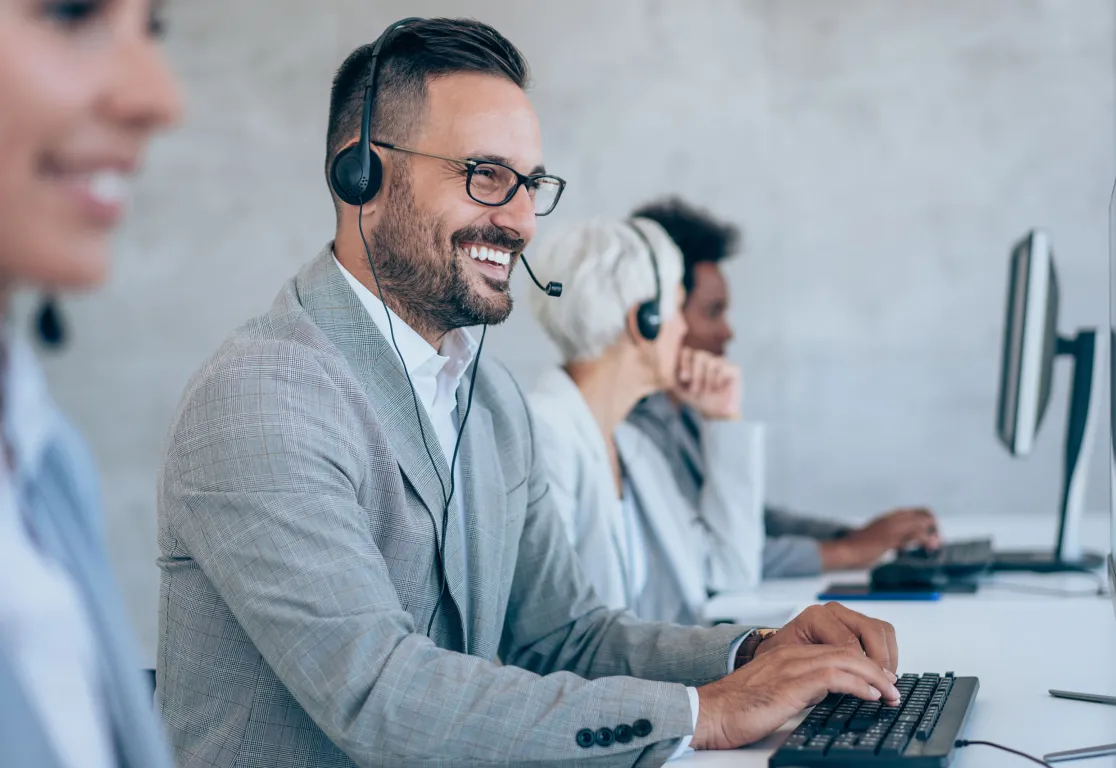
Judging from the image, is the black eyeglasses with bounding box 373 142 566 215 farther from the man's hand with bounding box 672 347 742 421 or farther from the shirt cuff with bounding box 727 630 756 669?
the man's hand with bounding box 672 347 742 421

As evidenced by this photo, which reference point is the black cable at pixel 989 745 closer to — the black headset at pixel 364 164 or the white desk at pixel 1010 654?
the white desk at pixel 1010 654

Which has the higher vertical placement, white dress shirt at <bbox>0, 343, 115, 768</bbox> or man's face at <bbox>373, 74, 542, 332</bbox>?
man's face at <bbox>373, 74, 542, 332</bbox>

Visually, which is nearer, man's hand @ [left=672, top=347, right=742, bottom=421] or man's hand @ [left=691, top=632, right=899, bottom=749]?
man's hand @ [left=691, top=632, right=899, bottom=749]

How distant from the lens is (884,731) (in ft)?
3.38

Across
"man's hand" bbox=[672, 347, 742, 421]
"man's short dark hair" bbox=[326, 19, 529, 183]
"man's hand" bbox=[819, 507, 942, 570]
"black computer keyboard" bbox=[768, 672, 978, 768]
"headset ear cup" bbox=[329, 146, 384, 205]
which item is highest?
"man's short dark hair" bbox=[326, 19, 529, 183]

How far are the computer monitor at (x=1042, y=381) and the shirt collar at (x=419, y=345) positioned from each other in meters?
1.13

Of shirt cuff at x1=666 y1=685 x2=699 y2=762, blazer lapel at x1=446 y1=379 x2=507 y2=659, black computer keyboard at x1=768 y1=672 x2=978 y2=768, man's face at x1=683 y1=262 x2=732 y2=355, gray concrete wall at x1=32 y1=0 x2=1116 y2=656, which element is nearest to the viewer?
black computer keyboard at x1=768 y1=672 x2=978 y2=768

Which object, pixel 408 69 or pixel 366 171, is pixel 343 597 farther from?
pixel 408 69

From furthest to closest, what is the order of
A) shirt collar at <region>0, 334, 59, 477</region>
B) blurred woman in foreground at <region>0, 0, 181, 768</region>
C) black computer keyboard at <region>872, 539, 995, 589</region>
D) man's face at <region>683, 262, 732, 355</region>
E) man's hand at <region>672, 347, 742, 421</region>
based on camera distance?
man's face at <region>683, 262, 732, 355</region> → man's hand at <region>672, 347, 742, 421</region> → black computer keyboard at <region>872, 539, 995, 589</region> → shirt collar at <region>0, 334, 59, 477</region> → blurred woman in foreground at <region>0, 0, 181, 768</region>

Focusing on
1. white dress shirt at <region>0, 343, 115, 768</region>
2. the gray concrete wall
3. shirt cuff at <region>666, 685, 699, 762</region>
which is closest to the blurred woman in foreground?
white dress shirt at <region>0, 343, 115, 768</region>

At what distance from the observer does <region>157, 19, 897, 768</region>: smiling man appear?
41.6 inches

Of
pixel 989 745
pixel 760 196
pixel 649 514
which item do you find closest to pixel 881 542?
pixel 649 514

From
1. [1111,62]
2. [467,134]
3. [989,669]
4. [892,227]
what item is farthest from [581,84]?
[989,669]

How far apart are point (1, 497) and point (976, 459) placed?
3.90 m
